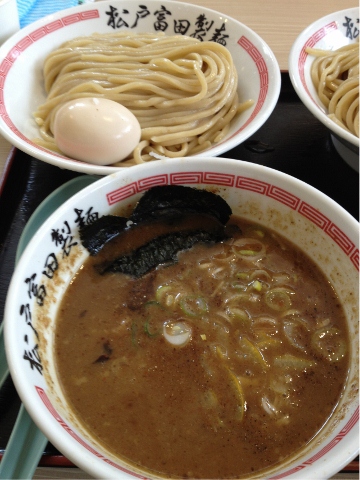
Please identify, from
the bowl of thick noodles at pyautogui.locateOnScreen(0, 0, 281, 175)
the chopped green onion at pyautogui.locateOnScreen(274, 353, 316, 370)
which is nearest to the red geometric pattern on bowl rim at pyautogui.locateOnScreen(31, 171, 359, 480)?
the chopped green onion at pyautogui.locateOnScreen(274, 353, 316, 370)

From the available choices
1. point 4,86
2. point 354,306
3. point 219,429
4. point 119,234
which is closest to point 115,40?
point 4,86

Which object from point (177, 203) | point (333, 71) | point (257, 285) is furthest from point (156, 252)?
point (333, 71)

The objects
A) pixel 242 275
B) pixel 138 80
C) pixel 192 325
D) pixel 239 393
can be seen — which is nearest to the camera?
pixel 239 393

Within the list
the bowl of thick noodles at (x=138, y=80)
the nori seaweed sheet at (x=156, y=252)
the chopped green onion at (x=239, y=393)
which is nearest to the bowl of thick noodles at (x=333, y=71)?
the bowl of thick noodles at (x=138, y=80)

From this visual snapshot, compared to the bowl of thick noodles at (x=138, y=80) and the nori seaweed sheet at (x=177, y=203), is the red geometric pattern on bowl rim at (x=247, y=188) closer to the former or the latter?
the nori seaweed sheet at (x=177, y=203)

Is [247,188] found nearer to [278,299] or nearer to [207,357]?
[278,299]

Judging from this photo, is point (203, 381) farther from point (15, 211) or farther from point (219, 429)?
point (15, 211)
